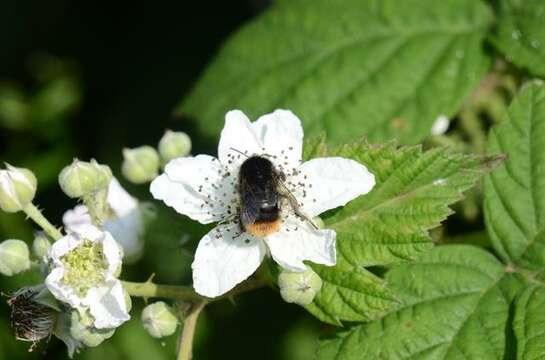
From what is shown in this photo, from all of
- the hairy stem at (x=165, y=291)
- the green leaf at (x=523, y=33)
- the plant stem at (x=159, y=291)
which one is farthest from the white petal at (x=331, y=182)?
the green leaf at (x=523, y=33)

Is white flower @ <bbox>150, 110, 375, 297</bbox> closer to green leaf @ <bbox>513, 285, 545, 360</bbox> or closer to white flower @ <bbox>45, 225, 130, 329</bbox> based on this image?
white flower @ <bbox>45, 225, 130, 329</bbox>

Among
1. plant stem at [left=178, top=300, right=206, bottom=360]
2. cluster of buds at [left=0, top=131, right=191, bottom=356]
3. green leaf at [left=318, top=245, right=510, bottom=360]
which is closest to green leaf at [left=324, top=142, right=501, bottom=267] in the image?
green leaf at [left=318, top=245, right=510, bottom=360]

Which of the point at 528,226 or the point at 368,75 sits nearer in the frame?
the point at 528,226

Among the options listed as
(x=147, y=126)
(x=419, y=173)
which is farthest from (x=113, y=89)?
(x=419, y=173)

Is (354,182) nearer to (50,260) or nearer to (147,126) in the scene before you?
(50,260)

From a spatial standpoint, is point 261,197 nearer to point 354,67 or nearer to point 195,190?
point 195,190

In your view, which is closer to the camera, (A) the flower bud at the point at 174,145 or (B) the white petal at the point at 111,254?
(B) the white petal at the point at 111,254

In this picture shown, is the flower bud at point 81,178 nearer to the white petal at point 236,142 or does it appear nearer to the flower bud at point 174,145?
the flower bud at point 174,145
